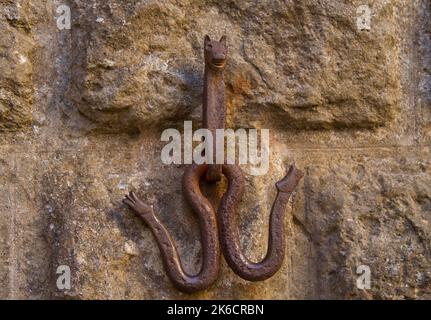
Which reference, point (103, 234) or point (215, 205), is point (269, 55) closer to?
point (215, 205)

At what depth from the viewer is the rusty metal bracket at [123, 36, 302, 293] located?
3.43 ft

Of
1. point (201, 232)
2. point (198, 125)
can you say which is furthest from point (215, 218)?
point (198, 125)

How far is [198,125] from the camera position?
3.67 feet

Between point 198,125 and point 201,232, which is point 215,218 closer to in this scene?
point 201,232

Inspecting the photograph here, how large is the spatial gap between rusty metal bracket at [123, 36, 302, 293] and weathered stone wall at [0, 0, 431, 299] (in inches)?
1.0

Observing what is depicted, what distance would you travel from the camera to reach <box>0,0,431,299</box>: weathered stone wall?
108 cm

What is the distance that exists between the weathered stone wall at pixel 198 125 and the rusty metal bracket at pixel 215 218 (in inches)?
1.0

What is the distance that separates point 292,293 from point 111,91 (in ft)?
1.38

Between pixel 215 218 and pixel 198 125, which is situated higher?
pixel 198 125

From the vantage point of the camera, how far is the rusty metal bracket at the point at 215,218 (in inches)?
41.2

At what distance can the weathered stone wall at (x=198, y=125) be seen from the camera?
108 cm

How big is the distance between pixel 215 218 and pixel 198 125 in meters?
0.15

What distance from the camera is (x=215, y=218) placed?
1069 millimetres

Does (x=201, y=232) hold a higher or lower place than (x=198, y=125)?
lower
